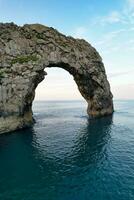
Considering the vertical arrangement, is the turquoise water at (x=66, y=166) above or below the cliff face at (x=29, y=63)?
below

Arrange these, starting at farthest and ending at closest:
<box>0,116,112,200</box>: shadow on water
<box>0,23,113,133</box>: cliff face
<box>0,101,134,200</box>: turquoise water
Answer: <box>0,23,113,133</box>: cliff face
<box>0,116,112,200</box>: shadow on water
<box>0,101,134,200</box>: turquoise water

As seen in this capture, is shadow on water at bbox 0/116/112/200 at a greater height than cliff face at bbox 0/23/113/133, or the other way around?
cliff face at bbox 0/23/113/133

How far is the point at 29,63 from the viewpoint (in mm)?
69812

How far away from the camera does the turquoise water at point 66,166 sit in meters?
31.6

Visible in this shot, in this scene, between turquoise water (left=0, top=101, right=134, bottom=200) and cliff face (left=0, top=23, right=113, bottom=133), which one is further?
cliff face (left=0, top=23, right=113, bottom=133)

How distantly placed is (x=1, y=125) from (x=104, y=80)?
50559 mm

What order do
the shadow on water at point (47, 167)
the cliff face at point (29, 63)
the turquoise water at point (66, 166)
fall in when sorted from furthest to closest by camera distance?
the cliff face at point (29, 63)
the shadow on water at point (47, 167)
the turquoise water at point (66, 166)

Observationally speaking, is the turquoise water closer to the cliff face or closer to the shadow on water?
the shadow on water

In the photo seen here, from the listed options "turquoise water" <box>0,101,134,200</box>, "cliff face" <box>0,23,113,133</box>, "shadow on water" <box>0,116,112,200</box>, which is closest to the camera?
"turquoise water" <box>0,101,134,200</box>

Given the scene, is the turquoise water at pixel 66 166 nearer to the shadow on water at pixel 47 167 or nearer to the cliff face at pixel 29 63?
the shadow on water at pixel 47 167

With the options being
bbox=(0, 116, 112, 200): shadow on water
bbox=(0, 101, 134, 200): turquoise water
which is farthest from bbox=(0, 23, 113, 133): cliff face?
bbox=(0, 116, 112, 200): shadow on water

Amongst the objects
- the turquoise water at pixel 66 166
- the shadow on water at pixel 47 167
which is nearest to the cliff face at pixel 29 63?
the turquoise water at pixel 66 166

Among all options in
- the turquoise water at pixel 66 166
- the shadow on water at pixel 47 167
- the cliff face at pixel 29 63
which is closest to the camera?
the turquoise water at pixel 66 166

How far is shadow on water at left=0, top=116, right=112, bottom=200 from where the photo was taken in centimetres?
3200
